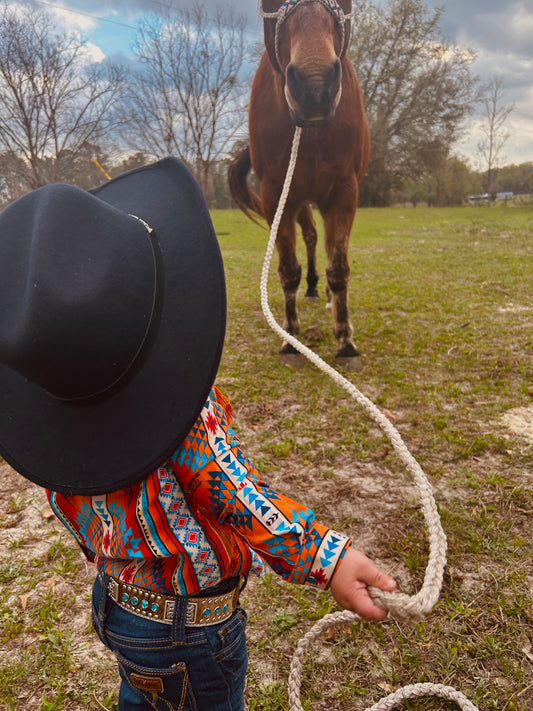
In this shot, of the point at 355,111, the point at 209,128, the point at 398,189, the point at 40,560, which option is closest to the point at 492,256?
the point at 355,111

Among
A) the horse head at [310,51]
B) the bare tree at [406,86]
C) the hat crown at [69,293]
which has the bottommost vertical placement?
the hat crown at [69,293]

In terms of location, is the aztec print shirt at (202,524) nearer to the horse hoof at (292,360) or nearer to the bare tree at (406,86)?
the horse hoof at (292,360)

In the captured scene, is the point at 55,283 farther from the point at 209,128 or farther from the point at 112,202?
the point at 209,128

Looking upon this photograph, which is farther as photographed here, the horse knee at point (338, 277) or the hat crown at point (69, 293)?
the horse knee at point (338, 277)

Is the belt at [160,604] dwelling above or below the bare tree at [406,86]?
below

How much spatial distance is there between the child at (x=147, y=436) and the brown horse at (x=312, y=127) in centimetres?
225

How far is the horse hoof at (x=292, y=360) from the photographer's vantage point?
4.35 metres

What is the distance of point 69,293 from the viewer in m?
0.80

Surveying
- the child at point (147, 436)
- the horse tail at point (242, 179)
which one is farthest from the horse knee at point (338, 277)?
the child at point (147, 436)

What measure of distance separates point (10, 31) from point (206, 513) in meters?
19.0

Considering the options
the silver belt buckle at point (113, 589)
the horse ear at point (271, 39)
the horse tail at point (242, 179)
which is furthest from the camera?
the horse tail at point (242, 179)

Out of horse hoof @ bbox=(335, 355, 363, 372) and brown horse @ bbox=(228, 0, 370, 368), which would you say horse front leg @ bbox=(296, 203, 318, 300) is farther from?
horse hoof @ bbox=(335, 355, 363, 372)

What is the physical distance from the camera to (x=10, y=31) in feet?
49.1

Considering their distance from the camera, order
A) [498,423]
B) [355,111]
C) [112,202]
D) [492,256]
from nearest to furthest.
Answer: [112,202] → [498,423] → [355,111] → [492,256]
